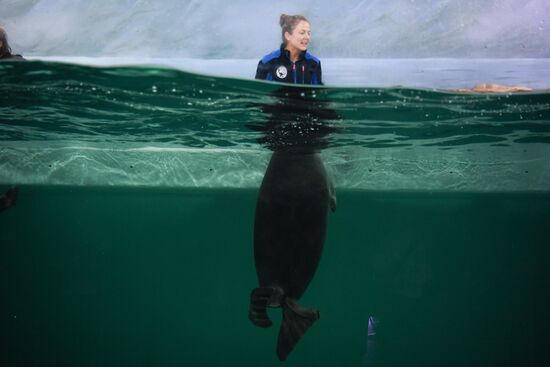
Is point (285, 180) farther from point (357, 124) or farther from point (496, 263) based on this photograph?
point (496, 263)

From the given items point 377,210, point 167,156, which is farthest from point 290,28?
point 377,210

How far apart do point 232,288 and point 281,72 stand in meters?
11.4

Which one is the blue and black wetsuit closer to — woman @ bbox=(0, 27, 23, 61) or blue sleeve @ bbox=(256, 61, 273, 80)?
blue sleeve @ bbox=(256, 61, 273, 80)

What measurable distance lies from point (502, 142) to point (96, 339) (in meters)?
15.0

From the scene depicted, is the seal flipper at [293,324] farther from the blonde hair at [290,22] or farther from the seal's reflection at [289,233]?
the blonde hair at [290,22]

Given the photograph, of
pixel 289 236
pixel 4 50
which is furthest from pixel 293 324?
pixel 4 50

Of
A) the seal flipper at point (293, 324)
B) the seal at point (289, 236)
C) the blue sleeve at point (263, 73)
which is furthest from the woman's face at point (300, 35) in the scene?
the seal flipper at point (293, 324)

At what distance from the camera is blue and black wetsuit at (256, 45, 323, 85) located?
7.66 meters

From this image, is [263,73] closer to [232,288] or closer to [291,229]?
[291,229]

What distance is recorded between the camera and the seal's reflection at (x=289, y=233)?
699cm

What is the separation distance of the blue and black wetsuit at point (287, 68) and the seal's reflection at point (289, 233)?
0.79 feet

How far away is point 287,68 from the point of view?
7707 millimetres

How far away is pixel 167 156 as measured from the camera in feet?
46.8

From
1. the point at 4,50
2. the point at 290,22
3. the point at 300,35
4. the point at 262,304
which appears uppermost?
the point at 290,22
